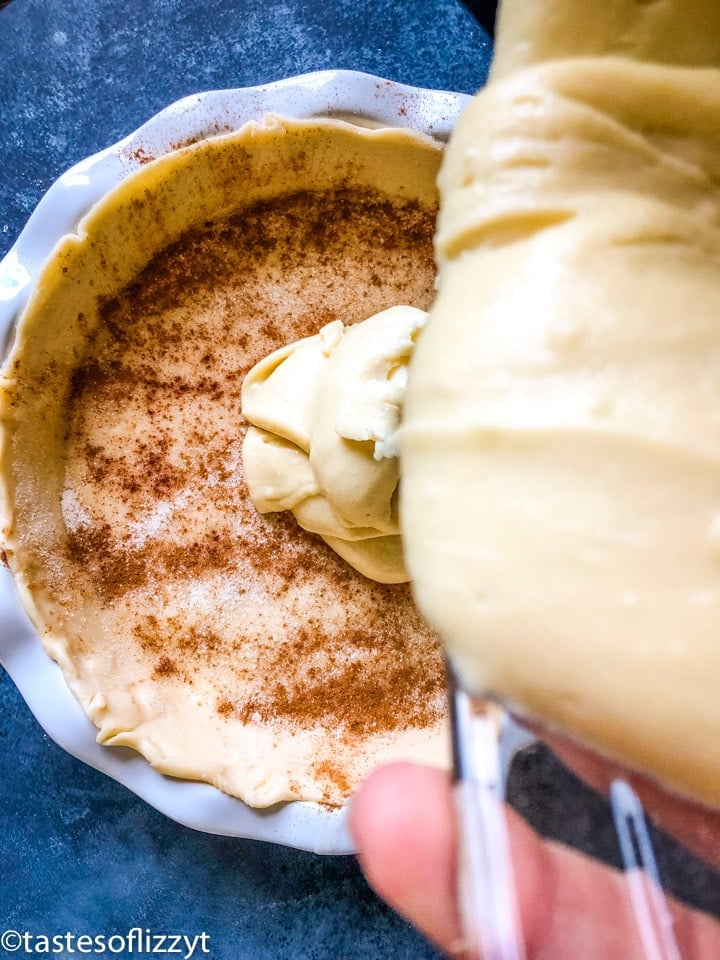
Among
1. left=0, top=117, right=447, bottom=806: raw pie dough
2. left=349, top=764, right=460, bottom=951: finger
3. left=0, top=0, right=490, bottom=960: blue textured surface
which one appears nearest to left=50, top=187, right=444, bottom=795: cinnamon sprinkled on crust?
left=0, top=117, right=447, bottom=806: raw pie dough

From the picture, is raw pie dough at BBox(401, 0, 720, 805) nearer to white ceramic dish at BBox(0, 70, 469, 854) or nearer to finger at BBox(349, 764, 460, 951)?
finger at BBox(349, 764, 460, 951)

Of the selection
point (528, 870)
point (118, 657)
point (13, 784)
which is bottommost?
point (13, 784)

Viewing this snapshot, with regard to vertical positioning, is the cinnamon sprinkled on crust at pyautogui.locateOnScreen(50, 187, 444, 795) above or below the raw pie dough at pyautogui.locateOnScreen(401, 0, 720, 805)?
below

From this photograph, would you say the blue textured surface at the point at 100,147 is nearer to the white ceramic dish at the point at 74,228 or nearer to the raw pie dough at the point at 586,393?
the white ceramic dish at the point at 74,228

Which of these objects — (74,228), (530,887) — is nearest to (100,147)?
(74,228)

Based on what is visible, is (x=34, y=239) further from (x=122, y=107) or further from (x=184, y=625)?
(x=184, y=625)

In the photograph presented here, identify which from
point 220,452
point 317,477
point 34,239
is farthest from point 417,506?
point 34,239

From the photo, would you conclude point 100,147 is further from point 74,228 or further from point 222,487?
point 222,487
